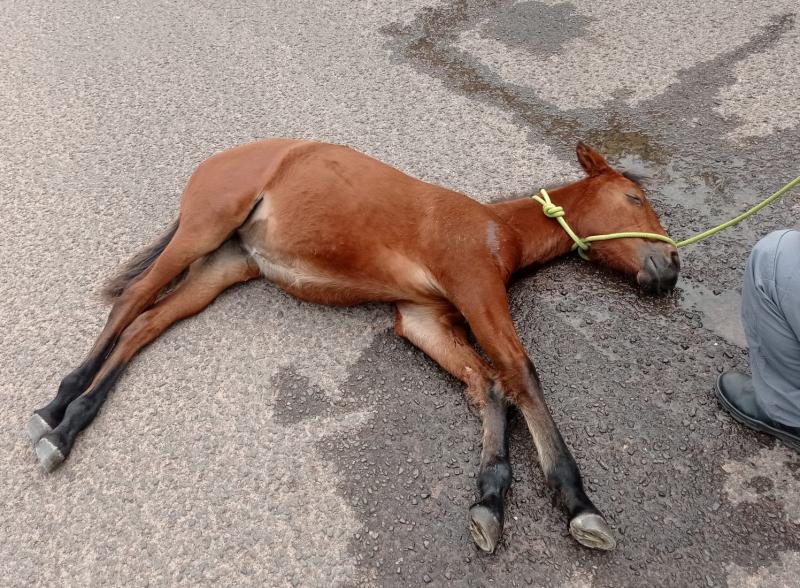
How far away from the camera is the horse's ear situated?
3.42 metres

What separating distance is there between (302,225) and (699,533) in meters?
2.19

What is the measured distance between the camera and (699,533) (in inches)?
90.7

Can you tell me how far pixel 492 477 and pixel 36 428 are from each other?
6.48 feet

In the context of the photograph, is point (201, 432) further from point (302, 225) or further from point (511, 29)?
point (511, 29)

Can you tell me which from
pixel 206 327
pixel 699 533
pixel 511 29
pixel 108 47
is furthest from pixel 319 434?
pixel 108 47

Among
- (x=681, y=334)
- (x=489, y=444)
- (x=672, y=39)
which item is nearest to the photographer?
(x=489, y=444)

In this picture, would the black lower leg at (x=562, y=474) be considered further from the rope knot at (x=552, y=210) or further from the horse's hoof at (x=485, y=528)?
the rope knot at (x=552, y=210)

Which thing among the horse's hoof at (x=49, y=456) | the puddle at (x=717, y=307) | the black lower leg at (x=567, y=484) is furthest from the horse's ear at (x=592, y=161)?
the horse's hoof at (x=49, y=456)

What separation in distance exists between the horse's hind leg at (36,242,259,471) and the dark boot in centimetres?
237

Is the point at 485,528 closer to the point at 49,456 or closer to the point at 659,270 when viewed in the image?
the point at 659,270

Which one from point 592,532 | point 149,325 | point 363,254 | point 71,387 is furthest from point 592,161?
point 71,387

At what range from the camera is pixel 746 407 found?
8.48ft

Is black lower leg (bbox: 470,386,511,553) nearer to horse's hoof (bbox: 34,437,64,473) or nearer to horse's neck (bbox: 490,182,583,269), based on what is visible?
horse's neck (bbox: 490,182,583,269)

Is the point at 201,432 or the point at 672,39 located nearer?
the point at 201,432
